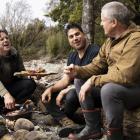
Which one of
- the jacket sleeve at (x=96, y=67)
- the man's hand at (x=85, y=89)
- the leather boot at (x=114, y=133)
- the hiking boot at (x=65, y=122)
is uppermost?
the jacket sleeve at (x=96, y=67)

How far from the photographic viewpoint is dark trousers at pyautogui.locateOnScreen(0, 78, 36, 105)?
5.52 m

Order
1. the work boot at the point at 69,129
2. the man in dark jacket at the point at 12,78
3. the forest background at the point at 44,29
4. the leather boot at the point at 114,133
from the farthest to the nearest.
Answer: the forest background at the point at 44,29 < the man in dark jacket at the point at 12,78 < the work boot at the point at 69,129 < the leather boot at the point at 114,133

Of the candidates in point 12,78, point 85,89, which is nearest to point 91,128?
point 85,89

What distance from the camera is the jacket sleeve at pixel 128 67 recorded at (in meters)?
3.62

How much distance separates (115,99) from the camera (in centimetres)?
370

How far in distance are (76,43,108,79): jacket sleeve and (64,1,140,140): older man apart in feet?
0.22

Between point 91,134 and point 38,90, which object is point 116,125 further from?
point 38,90

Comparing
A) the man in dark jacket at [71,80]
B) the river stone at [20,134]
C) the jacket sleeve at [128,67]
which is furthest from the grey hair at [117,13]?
the river stone at [20,134]

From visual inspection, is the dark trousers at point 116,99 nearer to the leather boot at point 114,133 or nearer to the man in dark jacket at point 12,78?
the leather boot at point 114,133

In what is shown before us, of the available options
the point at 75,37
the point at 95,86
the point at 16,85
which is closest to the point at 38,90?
the point at 16,85

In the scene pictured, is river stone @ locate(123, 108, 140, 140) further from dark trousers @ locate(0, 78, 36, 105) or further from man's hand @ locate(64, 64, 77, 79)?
dark trousers @ locate(0, 78, 36, 105)

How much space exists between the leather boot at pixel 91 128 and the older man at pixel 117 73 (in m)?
0.02

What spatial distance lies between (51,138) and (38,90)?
2019mm

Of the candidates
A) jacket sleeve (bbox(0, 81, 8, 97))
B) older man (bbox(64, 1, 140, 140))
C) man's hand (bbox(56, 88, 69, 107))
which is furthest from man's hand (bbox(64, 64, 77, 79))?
jacket sleeve (bbox(0, 81, 8, 97))
